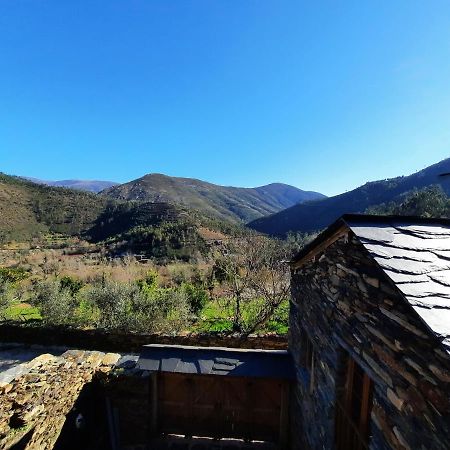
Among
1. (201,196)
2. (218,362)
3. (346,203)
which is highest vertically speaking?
(201,196)

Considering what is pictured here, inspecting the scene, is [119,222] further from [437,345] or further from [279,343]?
[437,345]

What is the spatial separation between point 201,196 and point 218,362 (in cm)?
10616

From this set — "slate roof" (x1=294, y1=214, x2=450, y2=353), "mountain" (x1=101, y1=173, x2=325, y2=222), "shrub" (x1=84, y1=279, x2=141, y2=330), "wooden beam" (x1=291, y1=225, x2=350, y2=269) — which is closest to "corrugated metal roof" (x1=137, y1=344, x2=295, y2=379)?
"wooden beam" (x1=291, y1=225, x2=350, y2=269)

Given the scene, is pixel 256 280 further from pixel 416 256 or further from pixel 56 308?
pixel 416 256

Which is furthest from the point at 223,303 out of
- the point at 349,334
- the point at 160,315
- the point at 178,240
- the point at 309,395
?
the point at 178,240

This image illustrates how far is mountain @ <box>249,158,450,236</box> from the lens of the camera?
5956 centimetres

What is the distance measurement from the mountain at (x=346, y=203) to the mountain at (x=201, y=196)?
46.1 feet

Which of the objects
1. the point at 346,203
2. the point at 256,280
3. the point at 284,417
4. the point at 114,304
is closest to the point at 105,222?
the point at 114,304

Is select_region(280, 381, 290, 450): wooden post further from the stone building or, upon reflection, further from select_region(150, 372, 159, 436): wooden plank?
select_region(150, 372, 159, 436): wooden plank

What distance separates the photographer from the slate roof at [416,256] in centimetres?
202

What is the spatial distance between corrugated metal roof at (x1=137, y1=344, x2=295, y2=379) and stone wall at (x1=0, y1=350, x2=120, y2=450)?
1.65 m

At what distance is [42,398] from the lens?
6.29m

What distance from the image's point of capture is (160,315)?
12742 millimetres

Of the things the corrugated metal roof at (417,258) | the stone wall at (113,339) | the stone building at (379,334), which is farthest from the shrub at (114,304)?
the corrugated metal roof at (417,258)
